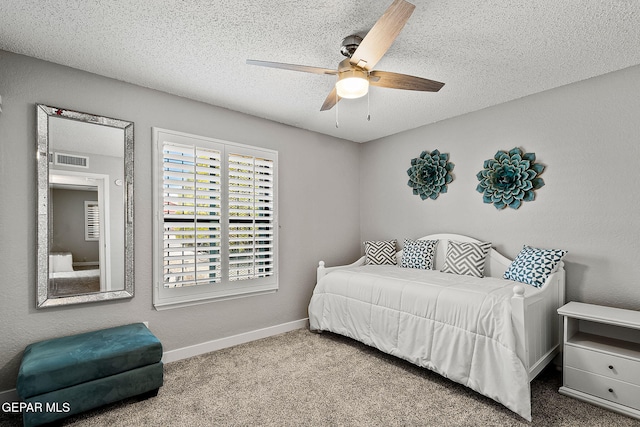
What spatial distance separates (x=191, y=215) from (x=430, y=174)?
8.73 feet

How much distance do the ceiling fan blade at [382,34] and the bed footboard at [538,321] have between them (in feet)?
5.55

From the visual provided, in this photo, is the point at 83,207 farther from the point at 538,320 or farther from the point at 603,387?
the point at 603,387

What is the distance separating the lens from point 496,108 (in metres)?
3.25

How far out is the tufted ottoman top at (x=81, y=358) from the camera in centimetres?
189

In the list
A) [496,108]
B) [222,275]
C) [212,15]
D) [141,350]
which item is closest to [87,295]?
[141,350]

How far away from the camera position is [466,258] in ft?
10.5

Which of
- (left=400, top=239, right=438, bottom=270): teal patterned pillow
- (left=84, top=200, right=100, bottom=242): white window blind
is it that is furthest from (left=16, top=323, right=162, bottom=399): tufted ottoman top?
(left=400, top=239, right=438, bottom=270): teal patterned pillow

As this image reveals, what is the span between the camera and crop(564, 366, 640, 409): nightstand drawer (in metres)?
2.04

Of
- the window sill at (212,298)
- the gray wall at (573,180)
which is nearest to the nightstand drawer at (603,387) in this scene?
the gray wall at (573,180)

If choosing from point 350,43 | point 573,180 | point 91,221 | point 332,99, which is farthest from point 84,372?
point 573,180

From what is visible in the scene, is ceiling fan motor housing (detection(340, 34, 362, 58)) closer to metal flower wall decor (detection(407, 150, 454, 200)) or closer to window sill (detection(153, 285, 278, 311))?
metal flower wall decor (detection(407, 150, 454, 200))

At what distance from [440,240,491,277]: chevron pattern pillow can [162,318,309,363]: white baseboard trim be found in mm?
1800

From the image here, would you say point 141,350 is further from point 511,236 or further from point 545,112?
point 545,112

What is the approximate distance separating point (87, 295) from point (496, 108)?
402 cm
